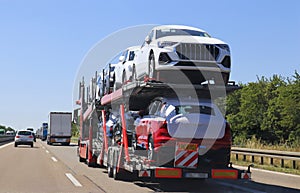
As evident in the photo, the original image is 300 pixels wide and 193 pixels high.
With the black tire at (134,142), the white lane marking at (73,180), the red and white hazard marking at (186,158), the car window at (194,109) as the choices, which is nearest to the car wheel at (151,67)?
the car window at (194,109)

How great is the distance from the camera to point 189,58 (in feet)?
42.5

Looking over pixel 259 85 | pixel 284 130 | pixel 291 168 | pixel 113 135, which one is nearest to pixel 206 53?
pixel 113 135

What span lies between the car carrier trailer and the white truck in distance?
3079 centimetres

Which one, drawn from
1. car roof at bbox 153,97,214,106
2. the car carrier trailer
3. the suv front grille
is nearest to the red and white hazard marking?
the car carrier trailer

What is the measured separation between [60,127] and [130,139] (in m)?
37.5

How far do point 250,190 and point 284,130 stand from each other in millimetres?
41571

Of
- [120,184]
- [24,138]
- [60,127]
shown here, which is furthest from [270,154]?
[60,127]

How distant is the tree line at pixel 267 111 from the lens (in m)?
49.9

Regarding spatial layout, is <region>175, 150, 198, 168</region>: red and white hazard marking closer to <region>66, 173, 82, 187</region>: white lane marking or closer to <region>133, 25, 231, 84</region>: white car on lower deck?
<region>133, 25, 231, 84</region>: white car on lower deck

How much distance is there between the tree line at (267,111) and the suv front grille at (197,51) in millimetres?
36534

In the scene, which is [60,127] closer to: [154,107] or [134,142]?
[134,142]

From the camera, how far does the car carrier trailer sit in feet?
39.9

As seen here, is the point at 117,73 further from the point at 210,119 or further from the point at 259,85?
the point at 259,85

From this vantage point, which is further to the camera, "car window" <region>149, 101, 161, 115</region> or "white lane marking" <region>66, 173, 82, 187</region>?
"white lane marking" <region>66, 173, 82, 187</region>
